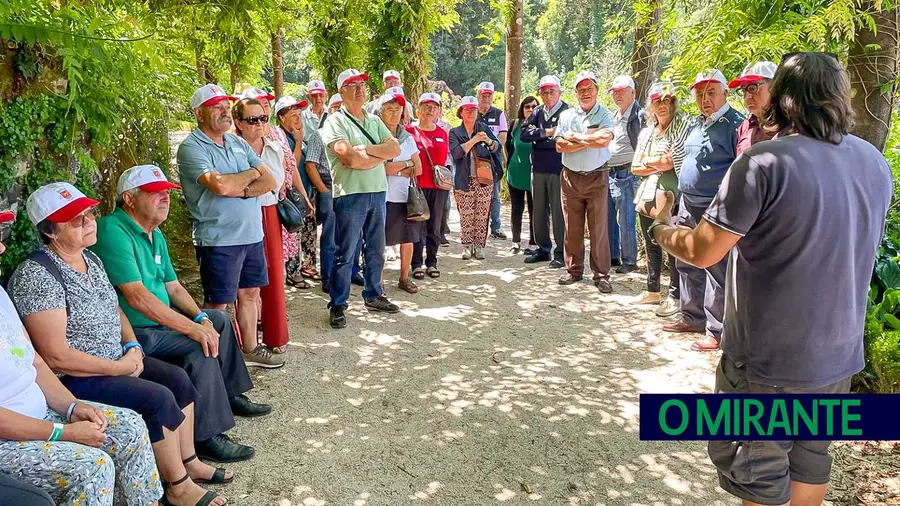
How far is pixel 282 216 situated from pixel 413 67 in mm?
6326

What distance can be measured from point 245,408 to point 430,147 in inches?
148

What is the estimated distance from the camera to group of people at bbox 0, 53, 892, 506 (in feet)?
6.98

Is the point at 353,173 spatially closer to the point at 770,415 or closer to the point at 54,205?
the point at 54,205

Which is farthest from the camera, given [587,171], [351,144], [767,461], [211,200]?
[587,171]

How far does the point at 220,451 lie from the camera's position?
3373 mm

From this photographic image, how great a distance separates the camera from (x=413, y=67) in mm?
10547

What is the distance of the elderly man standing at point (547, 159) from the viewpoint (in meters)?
7.14

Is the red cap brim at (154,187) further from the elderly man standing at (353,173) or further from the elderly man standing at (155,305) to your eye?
the elderly man standing at (353,173)

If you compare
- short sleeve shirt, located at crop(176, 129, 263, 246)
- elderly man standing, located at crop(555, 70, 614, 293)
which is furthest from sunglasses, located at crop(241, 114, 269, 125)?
elderly man standing, located at crop(555, 70, 614, 293)

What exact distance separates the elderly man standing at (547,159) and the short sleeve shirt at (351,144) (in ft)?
7.41

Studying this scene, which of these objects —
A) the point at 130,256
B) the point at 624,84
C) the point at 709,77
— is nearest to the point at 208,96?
the point at 130,256

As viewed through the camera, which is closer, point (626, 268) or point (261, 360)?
point (261, 360)

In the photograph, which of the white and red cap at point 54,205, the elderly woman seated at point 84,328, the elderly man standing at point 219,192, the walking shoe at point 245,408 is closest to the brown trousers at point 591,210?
the elderly man standing at point 219,192

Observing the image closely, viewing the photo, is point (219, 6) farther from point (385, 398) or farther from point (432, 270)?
point (385, 398)
